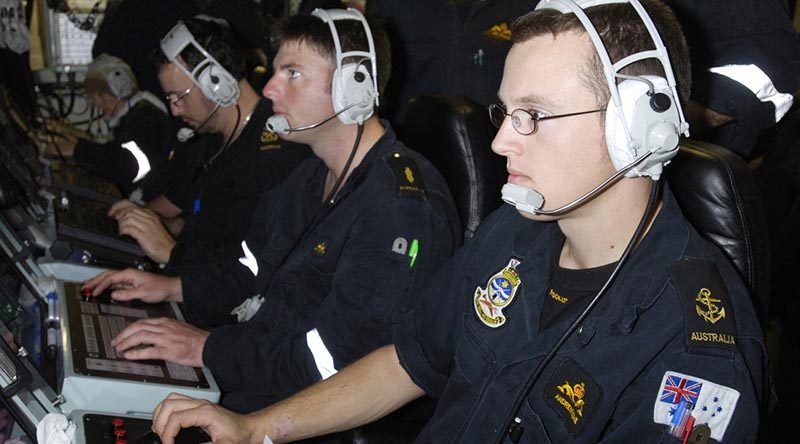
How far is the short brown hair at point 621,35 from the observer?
3.58 ft

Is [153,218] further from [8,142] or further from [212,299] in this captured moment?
[8,142]

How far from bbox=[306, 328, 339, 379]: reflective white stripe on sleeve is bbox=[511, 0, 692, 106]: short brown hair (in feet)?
2.63

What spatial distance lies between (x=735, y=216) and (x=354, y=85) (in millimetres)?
945

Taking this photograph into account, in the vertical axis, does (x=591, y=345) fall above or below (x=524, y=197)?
below

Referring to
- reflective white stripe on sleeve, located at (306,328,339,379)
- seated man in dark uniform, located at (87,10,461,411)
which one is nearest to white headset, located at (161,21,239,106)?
seated man in dark uniform, located at (87,10,461,411)

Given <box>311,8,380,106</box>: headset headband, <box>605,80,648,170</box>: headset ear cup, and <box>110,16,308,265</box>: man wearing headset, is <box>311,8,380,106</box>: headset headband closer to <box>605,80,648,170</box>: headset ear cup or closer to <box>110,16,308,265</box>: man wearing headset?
<box>110,16,308,265</box>: man wearing headset

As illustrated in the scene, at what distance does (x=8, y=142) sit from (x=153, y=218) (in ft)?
3.38

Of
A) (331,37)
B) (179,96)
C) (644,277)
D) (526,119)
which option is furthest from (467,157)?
(179,96)

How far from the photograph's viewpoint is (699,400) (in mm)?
979

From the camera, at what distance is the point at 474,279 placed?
133 centimetres

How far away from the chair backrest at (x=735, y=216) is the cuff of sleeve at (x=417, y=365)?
0.49 m

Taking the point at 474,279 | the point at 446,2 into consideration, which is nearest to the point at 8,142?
the point at 446,2

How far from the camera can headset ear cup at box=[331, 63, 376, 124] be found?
1.83 metres

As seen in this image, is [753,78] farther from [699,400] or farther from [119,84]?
[119,84]
